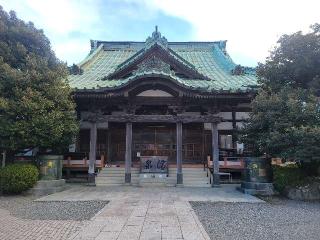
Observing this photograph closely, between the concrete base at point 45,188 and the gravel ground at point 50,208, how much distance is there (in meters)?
0.92

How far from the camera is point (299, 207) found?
1082 cm

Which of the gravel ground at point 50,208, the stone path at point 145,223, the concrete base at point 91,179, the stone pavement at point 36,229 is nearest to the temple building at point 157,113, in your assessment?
the concrete base at point 91,179

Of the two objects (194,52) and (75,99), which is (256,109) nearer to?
(75,99)

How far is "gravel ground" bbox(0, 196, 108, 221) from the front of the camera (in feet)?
29.6

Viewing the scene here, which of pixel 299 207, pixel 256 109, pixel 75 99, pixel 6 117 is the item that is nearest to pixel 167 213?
pixel 299 207

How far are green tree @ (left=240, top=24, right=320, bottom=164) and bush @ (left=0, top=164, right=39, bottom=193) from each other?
379 inches

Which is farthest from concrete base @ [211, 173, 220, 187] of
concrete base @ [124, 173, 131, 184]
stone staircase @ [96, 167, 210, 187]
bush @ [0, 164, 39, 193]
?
bush @ [0, 164, 39, 193]

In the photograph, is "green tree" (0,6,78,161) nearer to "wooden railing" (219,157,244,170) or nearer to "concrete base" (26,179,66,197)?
"concrete base" (26,179,66,197)

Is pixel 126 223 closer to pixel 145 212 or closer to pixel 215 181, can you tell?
pixel 145 212

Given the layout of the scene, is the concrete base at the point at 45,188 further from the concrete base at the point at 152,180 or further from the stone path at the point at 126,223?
the concrete base at the point at 152,180

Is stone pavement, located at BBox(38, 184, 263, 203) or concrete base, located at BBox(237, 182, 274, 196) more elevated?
concrete base, located at BBox(237, 182, 274, 196)

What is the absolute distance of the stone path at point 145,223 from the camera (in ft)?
22.7

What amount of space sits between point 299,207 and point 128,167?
8.72 meters

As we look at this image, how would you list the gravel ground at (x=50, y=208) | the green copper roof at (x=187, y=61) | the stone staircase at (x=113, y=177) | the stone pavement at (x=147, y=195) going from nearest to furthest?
the gravel ground at (x=50, y=208) < the stone pavement at (x=147, y=195) < the stone staircase at (x=113, y=177) < the green copper roof at (x=187, y=61)
